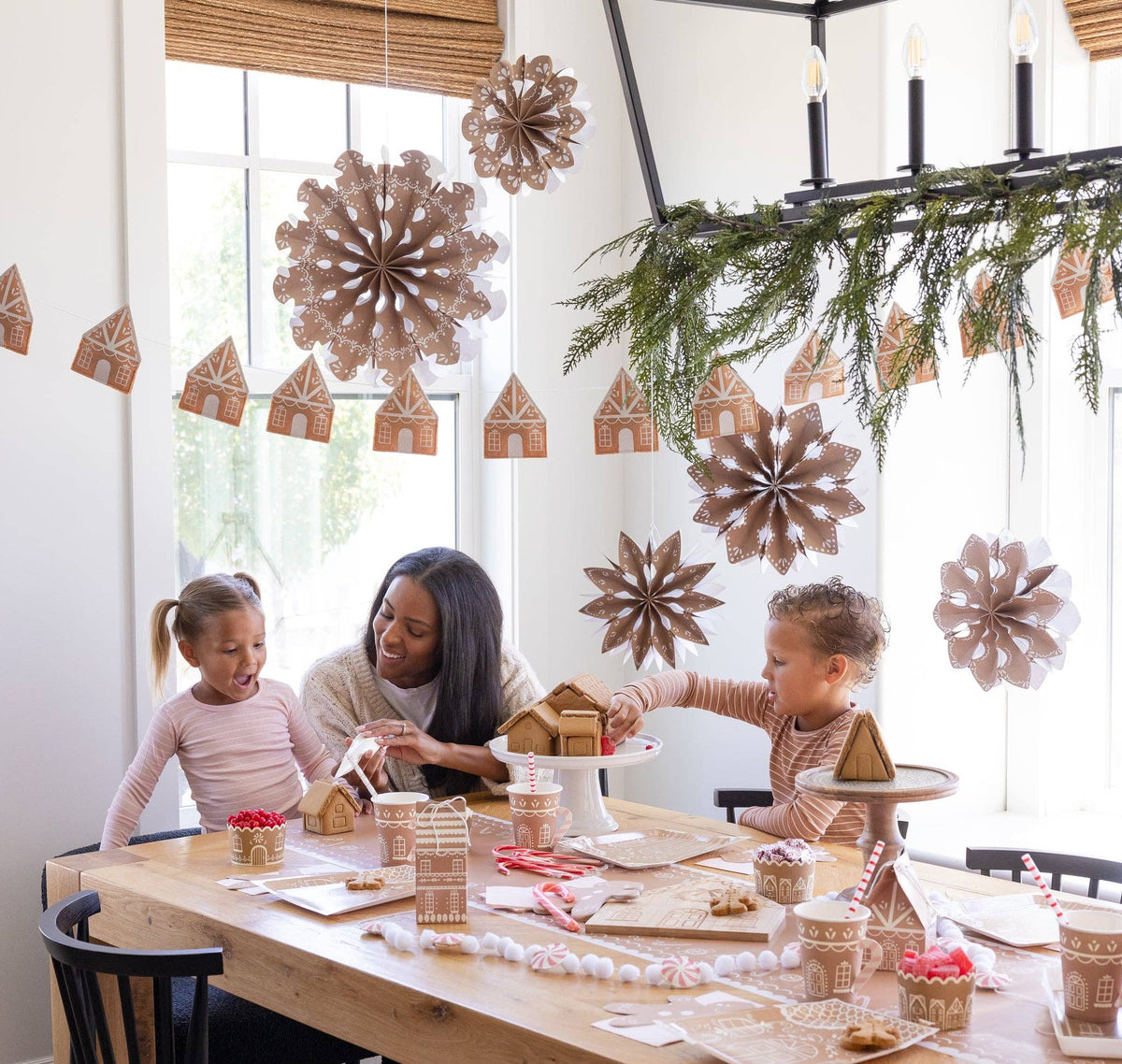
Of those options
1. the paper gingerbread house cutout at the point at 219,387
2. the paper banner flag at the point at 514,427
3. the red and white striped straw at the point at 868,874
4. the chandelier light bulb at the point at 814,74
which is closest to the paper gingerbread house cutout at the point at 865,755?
the red and white striped straw at the point at 868,874

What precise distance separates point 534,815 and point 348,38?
2079 millimetres

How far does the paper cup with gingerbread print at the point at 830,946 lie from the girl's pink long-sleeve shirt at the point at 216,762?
54.7 inches

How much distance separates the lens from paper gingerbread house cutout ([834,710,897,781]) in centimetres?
177

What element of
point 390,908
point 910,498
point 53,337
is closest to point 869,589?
point 910,498

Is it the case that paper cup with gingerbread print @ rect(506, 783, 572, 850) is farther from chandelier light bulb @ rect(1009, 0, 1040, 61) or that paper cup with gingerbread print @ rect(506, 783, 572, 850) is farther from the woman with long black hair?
chandelier light bulb @ rect(1009, 0, 1040, 61)

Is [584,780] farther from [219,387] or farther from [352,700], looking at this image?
[219,387]

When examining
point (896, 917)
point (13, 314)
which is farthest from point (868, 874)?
point (13, 314)

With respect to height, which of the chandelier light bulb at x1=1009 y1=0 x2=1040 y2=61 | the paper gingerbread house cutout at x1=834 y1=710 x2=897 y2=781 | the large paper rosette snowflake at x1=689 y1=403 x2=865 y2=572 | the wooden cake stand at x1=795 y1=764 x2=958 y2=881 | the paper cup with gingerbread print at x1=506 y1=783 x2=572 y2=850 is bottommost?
the paper cup with gingerbread print at x1=506 y1=783 x2=572 y2=850

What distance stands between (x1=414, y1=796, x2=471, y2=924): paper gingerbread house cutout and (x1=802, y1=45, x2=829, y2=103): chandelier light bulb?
39.5 inches

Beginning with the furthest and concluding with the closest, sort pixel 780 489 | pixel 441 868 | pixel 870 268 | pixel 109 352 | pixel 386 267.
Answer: pixel 780 489 → pixel 109 352 → pixel 386 267 → pixel 441 868 → pixel 870 268

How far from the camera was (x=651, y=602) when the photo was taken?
282 cm

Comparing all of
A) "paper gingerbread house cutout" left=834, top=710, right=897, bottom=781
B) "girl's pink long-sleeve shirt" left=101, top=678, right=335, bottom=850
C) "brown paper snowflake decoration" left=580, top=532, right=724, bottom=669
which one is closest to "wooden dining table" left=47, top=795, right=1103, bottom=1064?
"paper gingerbread house cutout" left=834, top=710, right=897, bottom=781

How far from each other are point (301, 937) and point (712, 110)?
248 centimetres

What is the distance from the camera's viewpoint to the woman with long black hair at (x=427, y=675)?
109 inches
